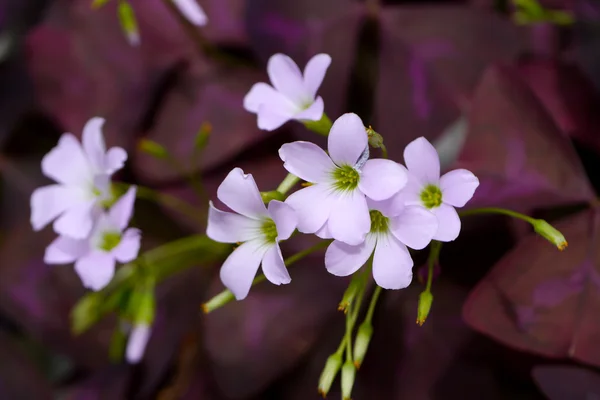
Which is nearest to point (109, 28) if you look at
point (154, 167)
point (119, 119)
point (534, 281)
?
point (119, 119)

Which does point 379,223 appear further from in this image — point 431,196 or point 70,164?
point 70,164

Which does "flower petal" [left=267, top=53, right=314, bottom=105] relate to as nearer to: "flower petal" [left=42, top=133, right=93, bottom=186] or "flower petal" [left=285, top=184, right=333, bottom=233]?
"flower petal" [left=285, top=184, right=333, bottom=233]

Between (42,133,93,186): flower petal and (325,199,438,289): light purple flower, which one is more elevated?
(42,133,93,186): flower petal

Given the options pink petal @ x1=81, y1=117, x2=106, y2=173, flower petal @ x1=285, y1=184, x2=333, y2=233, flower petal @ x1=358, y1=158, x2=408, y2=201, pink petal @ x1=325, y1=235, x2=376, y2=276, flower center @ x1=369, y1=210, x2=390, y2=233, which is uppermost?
pink petal @ x1=81, y1=117, x2=106, y2=173

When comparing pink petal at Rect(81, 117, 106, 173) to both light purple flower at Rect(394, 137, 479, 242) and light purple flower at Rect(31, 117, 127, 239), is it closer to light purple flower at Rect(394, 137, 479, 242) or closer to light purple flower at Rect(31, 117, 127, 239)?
light purple flower at Rect(31, 117, 127, 239)

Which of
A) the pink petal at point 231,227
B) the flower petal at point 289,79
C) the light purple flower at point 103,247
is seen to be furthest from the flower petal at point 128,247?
the flower petal at point 289,79

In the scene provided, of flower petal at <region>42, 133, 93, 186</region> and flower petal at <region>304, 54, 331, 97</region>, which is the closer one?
flower petal at <region>304, 54, 331, 97</region>

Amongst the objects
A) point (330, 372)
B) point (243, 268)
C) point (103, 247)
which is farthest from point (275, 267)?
point (103, 247)

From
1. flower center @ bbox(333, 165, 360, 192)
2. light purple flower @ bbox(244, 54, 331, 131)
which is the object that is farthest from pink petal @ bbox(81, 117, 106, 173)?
flower center @ bbox(333, 165, 360, 192)
